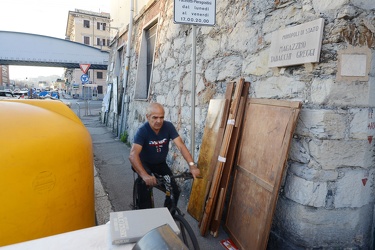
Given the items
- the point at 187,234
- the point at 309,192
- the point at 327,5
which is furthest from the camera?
the point at 187,234

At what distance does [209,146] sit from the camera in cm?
334

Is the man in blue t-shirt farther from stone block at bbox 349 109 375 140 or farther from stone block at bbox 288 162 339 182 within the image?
stone block at bbox 349 109 375 140

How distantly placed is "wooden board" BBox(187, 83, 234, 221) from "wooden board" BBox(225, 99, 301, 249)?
32 cm

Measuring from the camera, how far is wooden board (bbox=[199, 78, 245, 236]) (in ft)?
9.30

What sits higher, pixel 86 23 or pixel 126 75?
pixel 86 23

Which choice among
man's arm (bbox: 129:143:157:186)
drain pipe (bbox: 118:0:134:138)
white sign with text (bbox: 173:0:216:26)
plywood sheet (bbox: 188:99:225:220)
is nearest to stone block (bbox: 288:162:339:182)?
plywood sheet (bbox: 188:99:225:220)

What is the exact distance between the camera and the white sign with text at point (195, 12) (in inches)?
111

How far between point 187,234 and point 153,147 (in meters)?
0.94

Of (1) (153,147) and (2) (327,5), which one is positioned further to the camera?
(1) (153,147)

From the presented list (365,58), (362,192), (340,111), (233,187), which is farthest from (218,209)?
(365,58)

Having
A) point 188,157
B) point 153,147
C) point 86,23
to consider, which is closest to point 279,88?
point 188,157

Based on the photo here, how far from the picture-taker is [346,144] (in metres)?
2.12

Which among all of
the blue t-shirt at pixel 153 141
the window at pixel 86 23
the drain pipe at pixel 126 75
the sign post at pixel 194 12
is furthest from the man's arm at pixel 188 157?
the window at pixel 86 23

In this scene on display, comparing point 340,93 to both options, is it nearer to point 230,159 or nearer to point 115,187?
point 230,159
